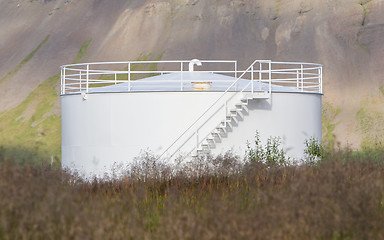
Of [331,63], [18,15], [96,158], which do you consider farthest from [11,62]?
[96,158]

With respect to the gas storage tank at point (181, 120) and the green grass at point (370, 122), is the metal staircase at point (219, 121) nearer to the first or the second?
the gas storage tank at point (181, 120)

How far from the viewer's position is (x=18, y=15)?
92375 millimetres

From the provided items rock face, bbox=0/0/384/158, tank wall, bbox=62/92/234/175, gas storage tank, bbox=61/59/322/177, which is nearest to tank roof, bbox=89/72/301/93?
gas storage tank, bbox=61/59/322/177

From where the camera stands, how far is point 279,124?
19688 mm

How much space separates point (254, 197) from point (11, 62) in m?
77.1

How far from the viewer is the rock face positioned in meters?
61.1

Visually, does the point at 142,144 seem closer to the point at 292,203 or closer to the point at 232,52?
the point at 292,203

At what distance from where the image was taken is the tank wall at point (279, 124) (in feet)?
62.6

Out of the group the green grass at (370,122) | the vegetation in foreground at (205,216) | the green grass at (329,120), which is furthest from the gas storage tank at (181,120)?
the green grass at (329,120)

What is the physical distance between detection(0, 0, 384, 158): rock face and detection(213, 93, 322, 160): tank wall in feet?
118

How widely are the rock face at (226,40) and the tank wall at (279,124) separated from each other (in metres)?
36.0

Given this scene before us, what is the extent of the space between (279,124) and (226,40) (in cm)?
5325

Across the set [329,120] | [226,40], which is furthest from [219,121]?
[226,40]

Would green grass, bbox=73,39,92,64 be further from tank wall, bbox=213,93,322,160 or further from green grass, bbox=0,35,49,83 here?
tank wall, bbox=213,93,322,160
